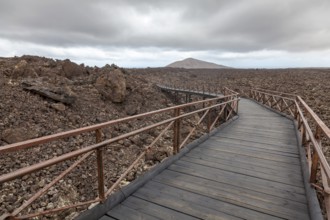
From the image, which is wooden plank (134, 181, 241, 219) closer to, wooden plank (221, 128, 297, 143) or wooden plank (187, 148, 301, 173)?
wooden plank (187, 148, 301, 173)

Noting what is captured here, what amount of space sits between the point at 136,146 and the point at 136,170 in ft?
10.2

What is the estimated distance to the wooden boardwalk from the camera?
3.24 metres

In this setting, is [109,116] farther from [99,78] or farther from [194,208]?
[194,208]

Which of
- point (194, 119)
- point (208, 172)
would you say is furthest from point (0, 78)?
point (208, 172)

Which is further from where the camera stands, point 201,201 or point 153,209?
point 201,201

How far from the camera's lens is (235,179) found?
169 inches

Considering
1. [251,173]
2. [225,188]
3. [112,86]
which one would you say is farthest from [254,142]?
[112,86]

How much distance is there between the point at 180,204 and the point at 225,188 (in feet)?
2.93

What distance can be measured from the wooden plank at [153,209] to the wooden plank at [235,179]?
1.23 m

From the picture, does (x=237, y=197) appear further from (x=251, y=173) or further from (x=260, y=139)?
(x=260, y=139)

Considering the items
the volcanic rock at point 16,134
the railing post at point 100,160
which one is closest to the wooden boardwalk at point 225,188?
the railing post at point 100,160

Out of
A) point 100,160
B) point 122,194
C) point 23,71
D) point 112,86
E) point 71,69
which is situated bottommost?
point 122,194

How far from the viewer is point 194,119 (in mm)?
21688

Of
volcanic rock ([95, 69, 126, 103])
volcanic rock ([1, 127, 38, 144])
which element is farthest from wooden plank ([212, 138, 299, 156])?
volcanic rock ([95, 69, 126, 103])
